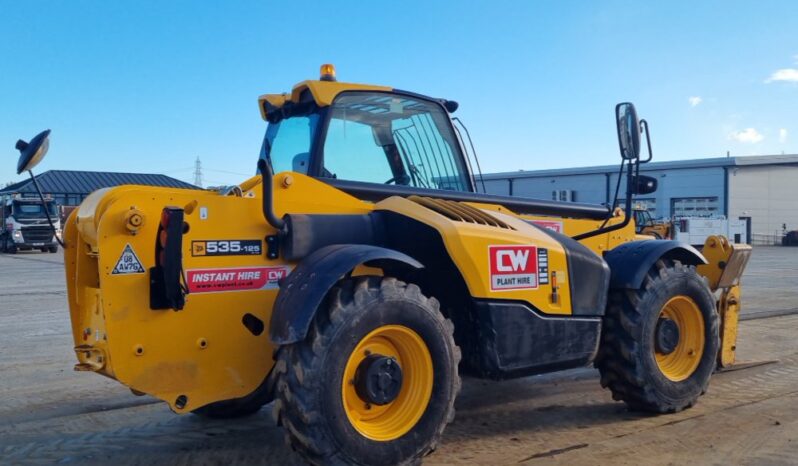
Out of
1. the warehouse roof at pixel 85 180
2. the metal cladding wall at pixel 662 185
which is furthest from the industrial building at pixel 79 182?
the metal cladding wall at pixel 662 185

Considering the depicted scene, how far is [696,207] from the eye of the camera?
48125 mm

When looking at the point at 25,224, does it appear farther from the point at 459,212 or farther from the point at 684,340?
the point at 684,340

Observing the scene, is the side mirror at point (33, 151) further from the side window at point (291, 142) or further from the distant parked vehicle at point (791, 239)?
the distant parked vehicle at point (791, 239)

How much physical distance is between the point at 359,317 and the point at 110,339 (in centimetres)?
126

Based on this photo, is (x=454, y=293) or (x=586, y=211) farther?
(x=586, y=211)

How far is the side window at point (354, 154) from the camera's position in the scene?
481 centimetres

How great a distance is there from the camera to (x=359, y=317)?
383 cm

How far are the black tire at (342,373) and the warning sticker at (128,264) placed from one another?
857mm

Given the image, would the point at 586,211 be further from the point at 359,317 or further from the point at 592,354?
the point at 359,317

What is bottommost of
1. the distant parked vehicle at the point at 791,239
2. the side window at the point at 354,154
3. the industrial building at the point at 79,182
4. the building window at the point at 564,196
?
the distant parked vehicle at the point at 791,239

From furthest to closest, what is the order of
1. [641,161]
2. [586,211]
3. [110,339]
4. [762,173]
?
[762,173], [586,211], [641,161], [110,339]

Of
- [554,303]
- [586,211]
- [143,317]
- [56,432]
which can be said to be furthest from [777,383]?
[56,432]

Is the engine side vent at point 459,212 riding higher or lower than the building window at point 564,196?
lower

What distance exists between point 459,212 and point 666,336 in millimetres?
2039
